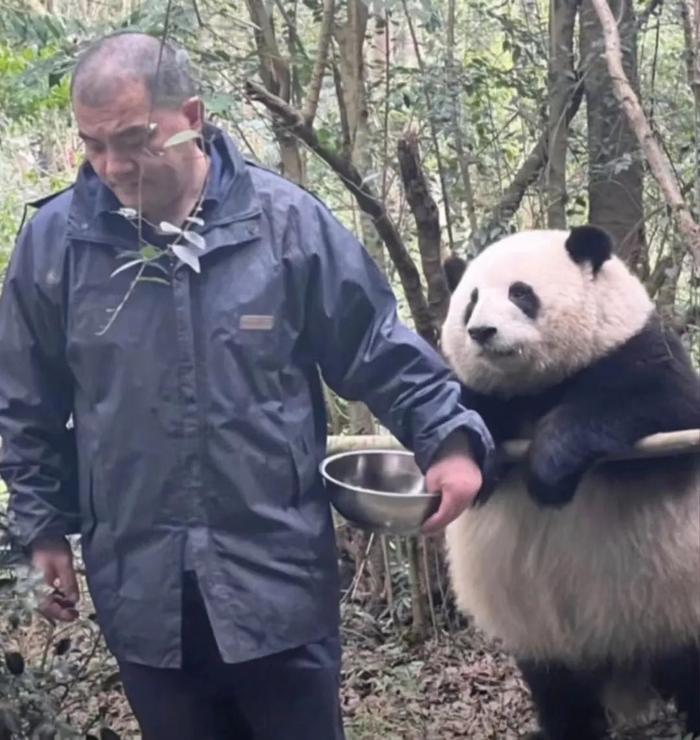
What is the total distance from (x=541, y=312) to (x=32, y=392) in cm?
165

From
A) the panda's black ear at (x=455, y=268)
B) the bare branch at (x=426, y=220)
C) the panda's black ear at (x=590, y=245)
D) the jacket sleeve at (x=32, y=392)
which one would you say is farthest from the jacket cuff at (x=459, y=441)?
the bare branch at (x=426, y=220)

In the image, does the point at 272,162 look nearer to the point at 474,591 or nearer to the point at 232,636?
the point at 474,591

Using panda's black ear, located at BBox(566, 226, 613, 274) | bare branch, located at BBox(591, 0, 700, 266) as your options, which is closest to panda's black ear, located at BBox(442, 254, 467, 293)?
panda's black ear, located at BBox(566, 226, 613, 274)

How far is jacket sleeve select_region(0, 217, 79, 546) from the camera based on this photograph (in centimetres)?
304

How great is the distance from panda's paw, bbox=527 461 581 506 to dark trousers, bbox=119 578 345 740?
947 mm

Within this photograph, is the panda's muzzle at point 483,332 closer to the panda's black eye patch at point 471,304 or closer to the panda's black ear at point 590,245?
the panda's black eye patch at point 471,304

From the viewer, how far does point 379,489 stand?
347 cm

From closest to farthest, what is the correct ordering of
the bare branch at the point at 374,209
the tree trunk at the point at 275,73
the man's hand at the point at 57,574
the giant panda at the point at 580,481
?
1. the man's hand at the point at 57,574
2. the giant panda at the point at 580,481
3. the bare branch at the point at 374,209
4. the tree trunk at the point at 275,73

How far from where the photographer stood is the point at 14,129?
717 centimetres

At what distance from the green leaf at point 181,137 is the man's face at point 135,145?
78mm

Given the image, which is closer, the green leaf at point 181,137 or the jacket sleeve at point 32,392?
the green leaf at point 181,137

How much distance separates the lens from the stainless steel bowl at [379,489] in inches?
118

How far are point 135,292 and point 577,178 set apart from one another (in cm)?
368

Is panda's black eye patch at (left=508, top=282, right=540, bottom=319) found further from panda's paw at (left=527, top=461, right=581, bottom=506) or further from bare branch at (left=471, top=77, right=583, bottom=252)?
bare branch at (left=471, top=77, right=583, bottom=252)
